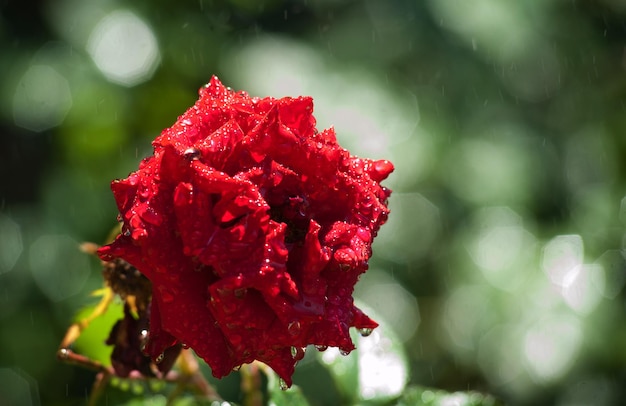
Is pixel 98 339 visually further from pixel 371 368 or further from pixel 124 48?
pixel 124 48

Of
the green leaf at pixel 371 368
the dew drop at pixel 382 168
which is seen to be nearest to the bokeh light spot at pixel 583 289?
the green leaf at pixel 371 368

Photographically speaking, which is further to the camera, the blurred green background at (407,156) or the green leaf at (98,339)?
the blurred green background at (407,156)

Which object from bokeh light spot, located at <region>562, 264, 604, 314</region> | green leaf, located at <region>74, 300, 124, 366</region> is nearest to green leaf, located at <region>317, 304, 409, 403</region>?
green leaf, located at <region>74, 300, 124, 366</region>

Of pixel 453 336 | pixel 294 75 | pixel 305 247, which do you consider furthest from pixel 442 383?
pixel 305 247

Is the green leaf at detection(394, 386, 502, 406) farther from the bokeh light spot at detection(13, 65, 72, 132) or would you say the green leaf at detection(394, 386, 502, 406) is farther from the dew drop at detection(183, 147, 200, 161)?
the bokeh light spot at detection(13, 65, 72, 132)

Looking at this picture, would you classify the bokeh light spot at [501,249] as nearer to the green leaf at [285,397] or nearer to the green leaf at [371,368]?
the green leaf at [371,368]

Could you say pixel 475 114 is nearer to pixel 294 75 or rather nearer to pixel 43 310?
pixel 294 75
